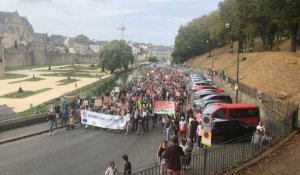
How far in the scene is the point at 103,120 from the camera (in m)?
25.1

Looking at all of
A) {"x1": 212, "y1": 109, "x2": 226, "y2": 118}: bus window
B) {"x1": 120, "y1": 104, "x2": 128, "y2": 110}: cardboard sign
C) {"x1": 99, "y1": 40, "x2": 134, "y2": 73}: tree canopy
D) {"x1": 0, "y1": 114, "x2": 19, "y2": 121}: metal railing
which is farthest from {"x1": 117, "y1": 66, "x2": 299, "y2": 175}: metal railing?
{"x1": 99, "y1": 40, "x2": 134, "y2": 73}: tree canopy

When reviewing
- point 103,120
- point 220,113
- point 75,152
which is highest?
point 220,113

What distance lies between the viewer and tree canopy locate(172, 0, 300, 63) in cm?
4276

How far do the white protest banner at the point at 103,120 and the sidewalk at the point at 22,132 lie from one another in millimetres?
2840

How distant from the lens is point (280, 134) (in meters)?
18.4

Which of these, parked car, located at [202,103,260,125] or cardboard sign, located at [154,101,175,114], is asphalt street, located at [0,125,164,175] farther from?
parked car, located at [202,103,260,125]

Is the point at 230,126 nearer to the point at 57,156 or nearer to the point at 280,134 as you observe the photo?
the point at 280,134

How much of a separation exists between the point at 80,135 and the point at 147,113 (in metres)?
4.36

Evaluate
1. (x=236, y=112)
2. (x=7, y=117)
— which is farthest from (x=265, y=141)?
(x=7, y=117)

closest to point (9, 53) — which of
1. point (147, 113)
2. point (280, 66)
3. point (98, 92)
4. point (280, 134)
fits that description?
point (98, 92)

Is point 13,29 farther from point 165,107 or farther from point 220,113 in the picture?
point 220,113

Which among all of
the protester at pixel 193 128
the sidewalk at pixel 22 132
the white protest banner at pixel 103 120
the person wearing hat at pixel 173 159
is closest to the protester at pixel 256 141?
the protester at pixel 193 128

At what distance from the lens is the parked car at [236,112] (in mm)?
21203

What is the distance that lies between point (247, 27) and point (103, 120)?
43814 millimetres
